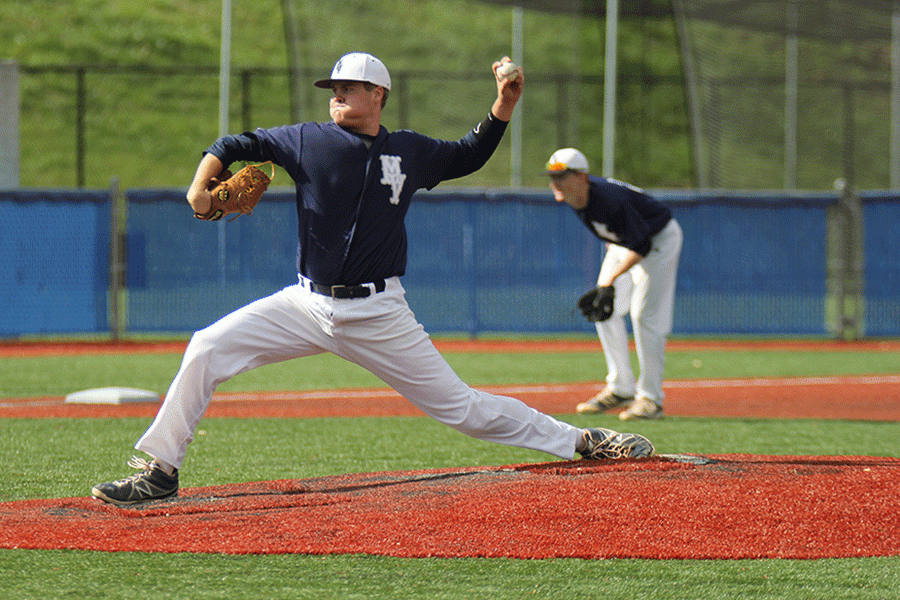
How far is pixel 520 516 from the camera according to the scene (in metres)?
3.91

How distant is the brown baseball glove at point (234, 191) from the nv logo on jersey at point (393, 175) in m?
0.49

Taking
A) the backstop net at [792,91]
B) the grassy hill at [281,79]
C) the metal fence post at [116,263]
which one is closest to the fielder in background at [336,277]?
the metal fence post at [116,263]

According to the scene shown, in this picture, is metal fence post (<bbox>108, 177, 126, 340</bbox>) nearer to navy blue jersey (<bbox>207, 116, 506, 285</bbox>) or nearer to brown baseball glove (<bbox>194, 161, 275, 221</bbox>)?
brown baseball glove (<bbox>194, 161, 275, 221</bbox>)

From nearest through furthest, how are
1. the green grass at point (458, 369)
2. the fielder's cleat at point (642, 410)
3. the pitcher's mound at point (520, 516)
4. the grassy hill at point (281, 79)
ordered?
1. the pitcher's mound at point (520, 516)
2. the fielder's cleat at point (642, 410)
3. the green grass at point (458, 369)
4. the grassy hill at point (281, 79)

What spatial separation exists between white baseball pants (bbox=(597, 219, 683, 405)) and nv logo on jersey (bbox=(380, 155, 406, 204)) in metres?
3.24

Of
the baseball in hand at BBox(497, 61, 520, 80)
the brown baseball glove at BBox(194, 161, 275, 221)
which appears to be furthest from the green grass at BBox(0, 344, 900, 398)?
the baseball in hand at BBox(497, 61, 520, 80)

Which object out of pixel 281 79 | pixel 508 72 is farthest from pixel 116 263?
pixel 281 79

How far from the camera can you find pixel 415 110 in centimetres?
2530

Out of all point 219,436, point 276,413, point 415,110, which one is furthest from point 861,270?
point 415,110

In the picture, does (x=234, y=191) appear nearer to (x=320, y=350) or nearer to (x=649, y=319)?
(x=320, y=350)

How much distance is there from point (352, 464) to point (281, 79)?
74.6 ft

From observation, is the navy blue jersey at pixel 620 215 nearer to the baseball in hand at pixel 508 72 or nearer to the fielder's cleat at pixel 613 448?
the fielder's cleat at pixel 613 448

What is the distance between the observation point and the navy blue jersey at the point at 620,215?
6.96m

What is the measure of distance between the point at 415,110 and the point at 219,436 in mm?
19755
